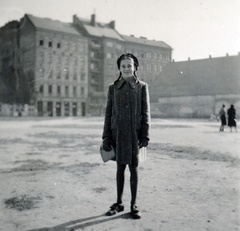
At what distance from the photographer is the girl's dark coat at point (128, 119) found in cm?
340

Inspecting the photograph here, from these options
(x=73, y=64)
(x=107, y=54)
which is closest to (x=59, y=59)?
(x=73, y=64)

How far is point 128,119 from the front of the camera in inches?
135

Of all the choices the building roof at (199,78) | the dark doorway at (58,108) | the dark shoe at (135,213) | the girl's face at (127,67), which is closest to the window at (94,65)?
the dark doorway at (58,108)

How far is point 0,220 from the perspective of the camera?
3.23 meters

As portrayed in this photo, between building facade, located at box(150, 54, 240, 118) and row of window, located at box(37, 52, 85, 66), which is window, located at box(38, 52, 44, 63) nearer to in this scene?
row of window, located at box(37, 52, 85, 66)

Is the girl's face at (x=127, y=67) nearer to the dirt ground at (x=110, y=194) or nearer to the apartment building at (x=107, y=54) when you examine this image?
the dirt ground at (x=110, y=194)

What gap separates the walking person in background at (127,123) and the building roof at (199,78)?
4088cm

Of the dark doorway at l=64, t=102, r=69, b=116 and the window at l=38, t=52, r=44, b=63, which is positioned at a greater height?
the window at l=38, t=52, r=44, b=63

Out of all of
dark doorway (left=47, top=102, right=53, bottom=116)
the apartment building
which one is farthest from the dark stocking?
dark doorway (left=47, top=102, right=53, bottom=116)

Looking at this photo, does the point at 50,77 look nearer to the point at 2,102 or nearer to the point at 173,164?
the point at 2,102

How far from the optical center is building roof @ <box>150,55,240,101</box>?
142ft

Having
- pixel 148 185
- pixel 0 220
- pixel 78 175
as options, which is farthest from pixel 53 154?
pixel 0 220

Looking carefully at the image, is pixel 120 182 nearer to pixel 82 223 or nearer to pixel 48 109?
pixel 82 223

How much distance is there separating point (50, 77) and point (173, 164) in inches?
1678
